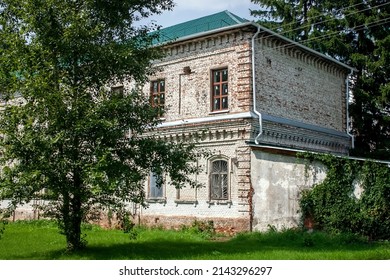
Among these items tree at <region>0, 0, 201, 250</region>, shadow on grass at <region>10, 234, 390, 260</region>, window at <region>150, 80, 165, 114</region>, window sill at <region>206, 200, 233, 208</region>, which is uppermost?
window at <region>150, 80, 165, 114</region>

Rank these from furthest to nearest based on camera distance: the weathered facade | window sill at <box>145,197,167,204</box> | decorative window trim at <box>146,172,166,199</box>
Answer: decorative window trim at <box>146,172,166,199</box>, window sill at <box>145,197,167,204</box>, the weathered facade

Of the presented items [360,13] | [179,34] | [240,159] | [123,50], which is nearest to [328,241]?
[240,159]

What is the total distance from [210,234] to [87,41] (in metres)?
8.03

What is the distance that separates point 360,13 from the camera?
23.9 metres

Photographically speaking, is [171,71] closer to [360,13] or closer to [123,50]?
[123,50]

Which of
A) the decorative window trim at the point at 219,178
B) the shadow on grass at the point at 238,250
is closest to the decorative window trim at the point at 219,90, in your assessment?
the decorative window trim at the point at 219,178

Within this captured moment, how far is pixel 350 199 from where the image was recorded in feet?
53.5

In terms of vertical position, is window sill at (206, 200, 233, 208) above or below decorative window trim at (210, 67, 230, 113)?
below

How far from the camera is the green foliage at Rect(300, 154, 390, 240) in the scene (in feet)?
51.8

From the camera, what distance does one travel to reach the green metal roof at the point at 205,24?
1930 cm

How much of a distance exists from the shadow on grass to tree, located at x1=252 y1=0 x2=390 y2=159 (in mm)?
9111

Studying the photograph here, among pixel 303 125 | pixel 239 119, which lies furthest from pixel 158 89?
pixel 303 125

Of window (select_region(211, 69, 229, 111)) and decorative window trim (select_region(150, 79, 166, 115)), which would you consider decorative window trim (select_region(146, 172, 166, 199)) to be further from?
window (select_region(211, 69, 229, 111))

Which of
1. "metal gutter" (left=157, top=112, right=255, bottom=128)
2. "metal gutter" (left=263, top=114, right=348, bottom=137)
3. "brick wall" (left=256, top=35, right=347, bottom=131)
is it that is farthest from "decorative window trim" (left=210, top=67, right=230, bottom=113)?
"metal gutter" (left=263, top=114, right=348, bottom=137)
